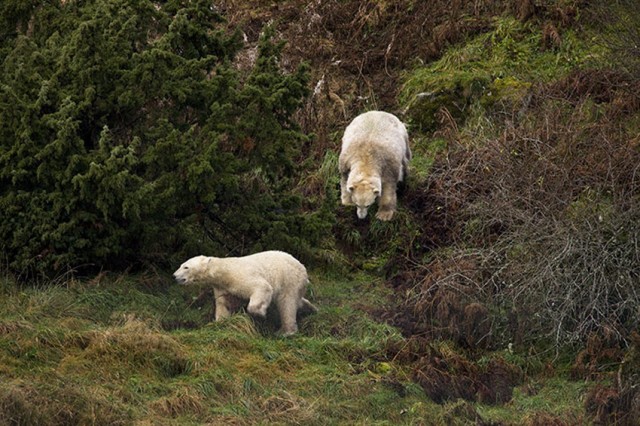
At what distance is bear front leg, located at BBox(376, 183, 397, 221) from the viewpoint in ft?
45.3

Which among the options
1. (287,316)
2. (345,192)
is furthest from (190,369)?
(345,192)

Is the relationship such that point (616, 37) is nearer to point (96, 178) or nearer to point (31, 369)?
point (96, 178)

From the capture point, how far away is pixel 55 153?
1165cm

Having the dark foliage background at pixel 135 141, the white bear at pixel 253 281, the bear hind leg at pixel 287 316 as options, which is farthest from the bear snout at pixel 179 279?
the bear hind leg at pixel 287 316

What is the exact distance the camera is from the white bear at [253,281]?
36.8 feet

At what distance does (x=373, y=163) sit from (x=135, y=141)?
3.22 meters

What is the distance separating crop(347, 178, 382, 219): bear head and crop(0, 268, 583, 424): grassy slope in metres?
2.10

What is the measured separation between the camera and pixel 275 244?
12.5 metres

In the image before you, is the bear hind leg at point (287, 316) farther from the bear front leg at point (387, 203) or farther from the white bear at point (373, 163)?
the bear front leg at point (387, 203)

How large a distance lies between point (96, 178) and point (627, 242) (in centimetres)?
506

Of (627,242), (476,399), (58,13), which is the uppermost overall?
(58,13)

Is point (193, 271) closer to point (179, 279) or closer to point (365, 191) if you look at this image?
point (179, 279)

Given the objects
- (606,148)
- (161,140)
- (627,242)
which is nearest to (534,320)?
(627,242)

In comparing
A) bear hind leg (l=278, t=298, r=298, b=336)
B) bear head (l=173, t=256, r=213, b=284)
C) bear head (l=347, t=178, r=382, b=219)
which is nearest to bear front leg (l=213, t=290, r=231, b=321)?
bear head (l=173, t=256, r=213, b=284)
